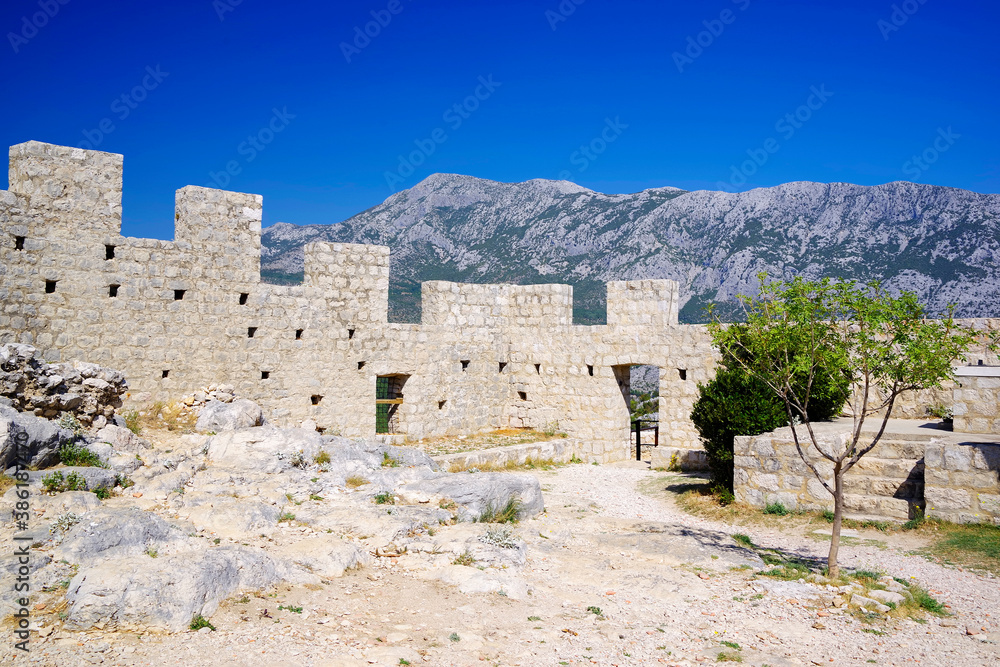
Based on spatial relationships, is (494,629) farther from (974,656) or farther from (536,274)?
(536,274)

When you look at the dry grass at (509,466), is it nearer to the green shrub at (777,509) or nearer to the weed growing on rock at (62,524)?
the green shrub at (777,509)

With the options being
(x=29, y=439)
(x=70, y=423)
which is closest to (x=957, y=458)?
(x=29, y=439)

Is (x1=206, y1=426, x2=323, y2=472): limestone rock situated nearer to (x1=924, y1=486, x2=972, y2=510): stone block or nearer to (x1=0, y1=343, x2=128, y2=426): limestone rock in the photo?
(x1=0, y1=343, x2=128, y2=426): limestone rock

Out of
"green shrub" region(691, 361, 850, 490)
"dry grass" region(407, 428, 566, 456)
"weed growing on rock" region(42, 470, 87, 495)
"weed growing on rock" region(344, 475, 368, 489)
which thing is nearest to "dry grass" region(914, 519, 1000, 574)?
"green shrub" region(691, 361, 850, 490)

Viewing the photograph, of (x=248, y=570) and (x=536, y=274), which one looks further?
(x=536, y=274)

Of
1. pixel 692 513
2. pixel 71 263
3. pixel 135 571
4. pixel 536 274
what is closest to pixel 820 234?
pixel 536 274

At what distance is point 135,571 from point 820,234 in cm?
5512

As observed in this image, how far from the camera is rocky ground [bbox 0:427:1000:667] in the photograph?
5.46 m

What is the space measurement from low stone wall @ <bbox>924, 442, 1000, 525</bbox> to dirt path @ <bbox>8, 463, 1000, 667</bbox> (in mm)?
1014

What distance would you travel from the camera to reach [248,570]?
639 cm

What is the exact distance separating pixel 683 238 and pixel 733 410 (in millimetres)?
48449

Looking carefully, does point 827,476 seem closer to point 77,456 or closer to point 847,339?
point 847,339

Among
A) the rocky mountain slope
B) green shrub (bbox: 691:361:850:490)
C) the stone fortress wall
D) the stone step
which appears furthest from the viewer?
the rocky mountain slope

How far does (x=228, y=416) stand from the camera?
1155 cm
